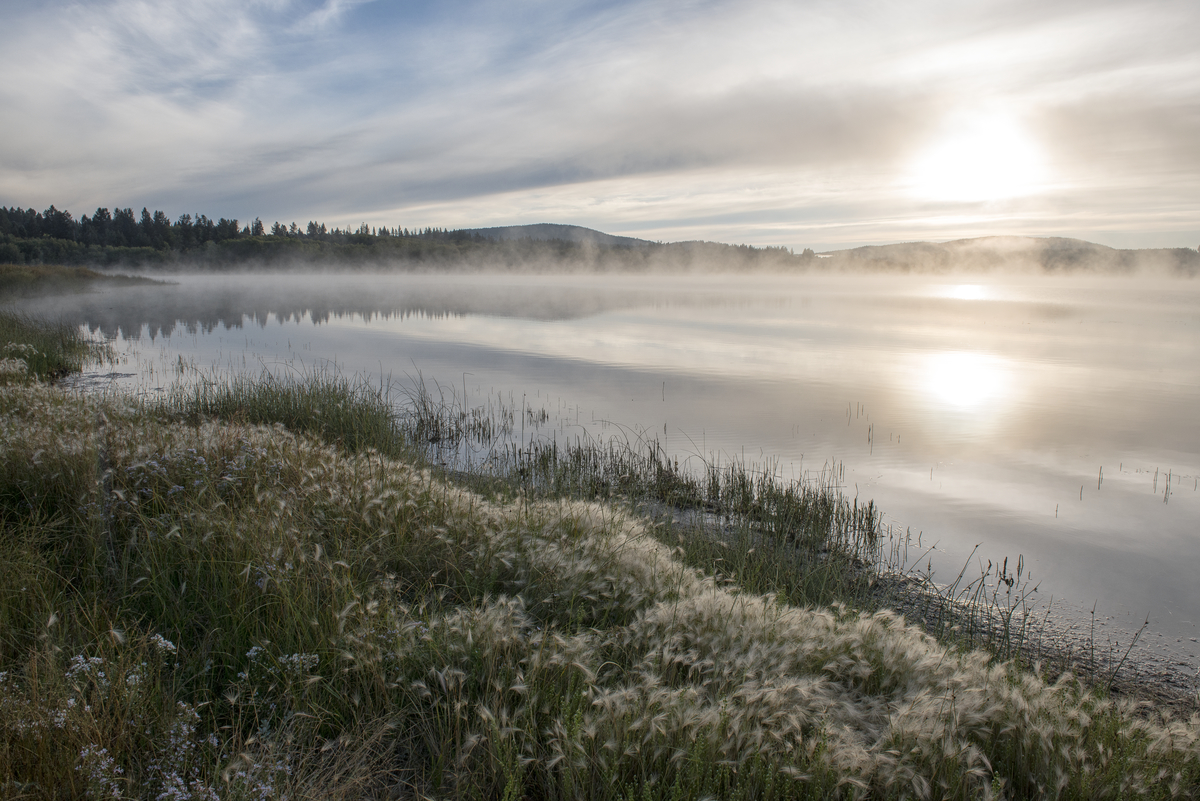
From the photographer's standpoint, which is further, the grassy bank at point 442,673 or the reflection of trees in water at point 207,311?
the reflection of trees in water at point 207,311

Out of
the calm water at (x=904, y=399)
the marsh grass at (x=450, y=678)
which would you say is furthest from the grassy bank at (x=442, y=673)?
the calm water at (x=904, y=399)

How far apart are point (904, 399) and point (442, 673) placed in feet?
56.2

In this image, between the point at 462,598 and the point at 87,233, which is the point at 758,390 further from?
the point at 87,233

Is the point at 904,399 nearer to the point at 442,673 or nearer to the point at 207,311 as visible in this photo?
the point at 442,673

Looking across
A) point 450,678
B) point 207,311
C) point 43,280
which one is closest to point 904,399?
point 450,678

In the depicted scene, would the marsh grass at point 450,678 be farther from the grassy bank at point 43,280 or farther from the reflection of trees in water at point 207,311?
the grassy bank at point 43,280

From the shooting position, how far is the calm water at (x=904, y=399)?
8180mm

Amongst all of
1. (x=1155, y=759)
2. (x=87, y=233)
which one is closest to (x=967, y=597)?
(x=1155, y=759)

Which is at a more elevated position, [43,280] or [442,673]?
[43,280]

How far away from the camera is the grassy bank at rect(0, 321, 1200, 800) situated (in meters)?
2.62

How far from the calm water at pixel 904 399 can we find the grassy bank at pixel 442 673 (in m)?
3.96

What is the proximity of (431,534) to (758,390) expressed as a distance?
14.7 m

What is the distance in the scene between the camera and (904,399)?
17547mm

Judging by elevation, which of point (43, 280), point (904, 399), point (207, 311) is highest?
point (43, 280)
